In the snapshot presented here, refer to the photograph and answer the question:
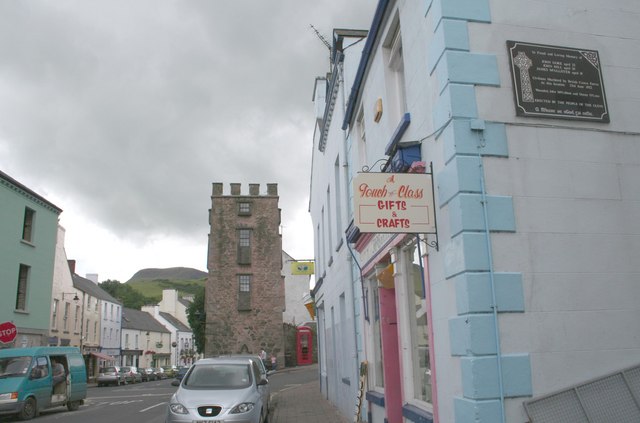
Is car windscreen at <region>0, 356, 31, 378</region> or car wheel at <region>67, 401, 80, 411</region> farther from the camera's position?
car wheel at <region>67, 401, 80, 411</region>

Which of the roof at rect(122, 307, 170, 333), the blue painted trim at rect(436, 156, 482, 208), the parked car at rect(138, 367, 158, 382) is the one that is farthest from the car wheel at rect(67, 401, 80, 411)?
the roof at rect(122, 307, 170, 333)

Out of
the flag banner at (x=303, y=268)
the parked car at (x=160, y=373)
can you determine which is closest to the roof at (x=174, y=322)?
the parked car at (x=160, y=373)

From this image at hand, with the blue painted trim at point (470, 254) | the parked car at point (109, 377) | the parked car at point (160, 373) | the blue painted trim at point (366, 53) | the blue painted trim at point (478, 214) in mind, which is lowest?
the parked car at point (160, 373)

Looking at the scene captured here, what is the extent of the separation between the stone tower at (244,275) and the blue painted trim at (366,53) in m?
31.6

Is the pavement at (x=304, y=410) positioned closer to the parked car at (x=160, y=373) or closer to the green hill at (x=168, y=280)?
the parked car at (x=160, y=373)

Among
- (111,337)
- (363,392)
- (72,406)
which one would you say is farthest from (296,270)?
(111,337)

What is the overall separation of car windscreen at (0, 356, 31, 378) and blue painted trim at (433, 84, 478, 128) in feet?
48.2

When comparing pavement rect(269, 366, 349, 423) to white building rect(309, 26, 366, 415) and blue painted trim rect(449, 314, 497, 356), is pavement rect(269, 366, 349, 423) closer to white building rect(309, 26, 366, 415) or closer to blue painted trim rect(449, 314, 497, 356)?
white building rect(309, 26, 366, 415)

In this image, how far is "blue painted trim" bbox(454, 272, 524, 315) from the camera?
15.7 ft

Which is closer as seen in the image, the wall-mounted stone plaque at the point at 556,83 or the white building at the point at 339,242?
the wall-mounted stone plaque at the point at 556,83

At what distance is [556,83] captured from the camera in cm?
571

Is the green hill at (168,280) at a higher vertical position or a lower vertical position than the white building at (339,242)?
higher

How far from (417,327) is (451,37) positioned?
353cm

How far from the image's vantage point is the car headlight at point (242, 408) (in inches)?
355
